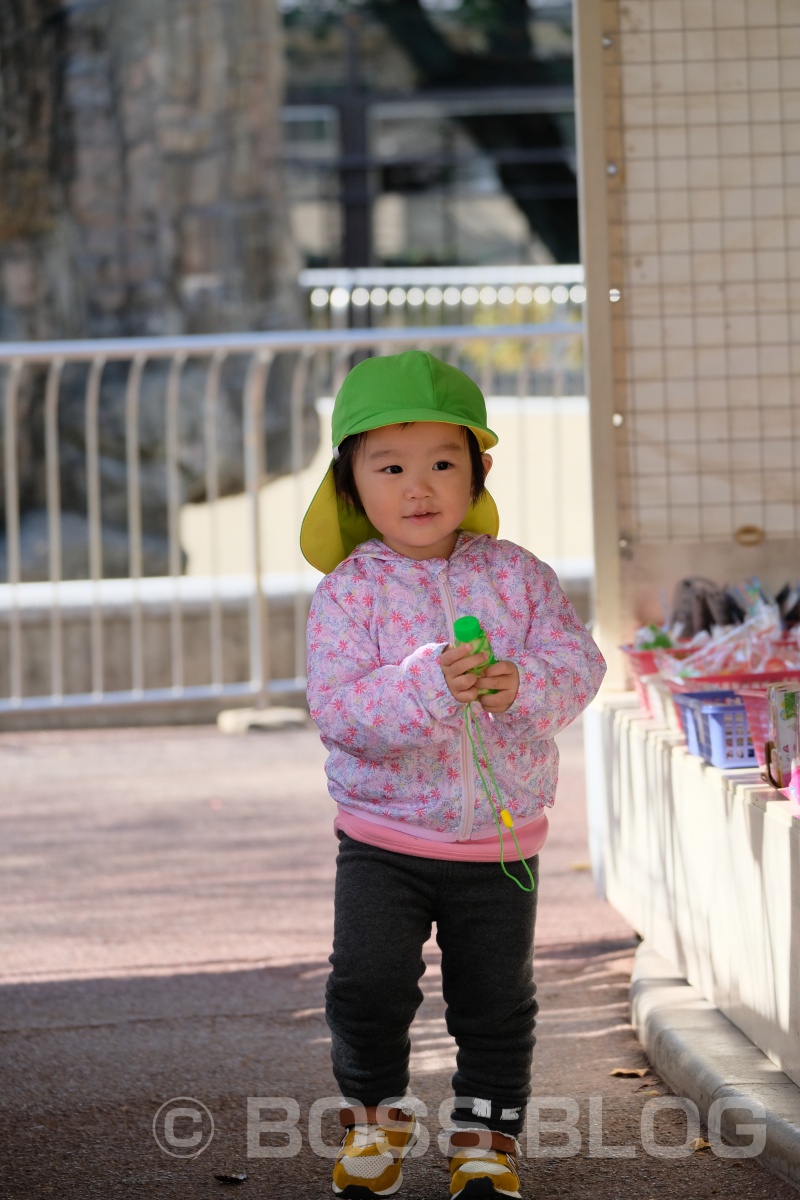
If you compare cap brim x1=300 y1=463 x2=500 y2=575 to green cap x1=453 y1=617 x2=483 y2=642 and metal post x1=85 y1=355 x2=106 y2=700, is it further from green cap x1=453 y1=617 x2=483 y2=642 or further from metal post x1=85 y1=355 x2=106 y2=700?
metal post x1=85 y1=355 x2=106 y2=700

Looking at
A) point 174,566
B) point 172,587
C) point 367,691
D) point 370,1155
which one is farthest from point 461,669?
point 172,587

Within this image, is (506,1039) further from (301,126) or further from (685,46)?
(301,126)

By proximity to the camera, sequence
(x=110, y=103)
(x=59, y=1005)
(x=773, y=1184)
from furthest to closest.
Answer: (x=110, y=103) < (x=59, y=1005) < (x=773, y=1184)

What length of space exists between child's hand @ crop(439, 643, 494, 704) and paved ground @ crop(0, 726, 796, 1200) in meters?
0.77

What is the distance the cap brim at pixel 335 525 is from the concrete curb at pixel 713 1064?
3.07 ft

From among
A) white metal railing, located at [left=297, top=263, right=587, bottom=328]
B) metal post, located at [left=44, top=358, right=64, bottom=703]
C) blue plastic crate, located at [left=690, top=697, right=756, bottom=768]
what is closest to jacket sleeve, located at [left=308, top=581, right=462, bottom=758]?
blue plastic crate, located at [left=690, top=697, right=756, bottom=768]

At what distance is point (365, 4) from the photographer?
723 inches

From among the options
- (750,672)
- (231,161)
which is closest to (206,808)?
(750,672)

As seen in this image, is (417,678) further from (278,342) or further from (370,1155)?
(278,342)

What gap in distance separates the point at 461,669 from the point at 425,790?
25 centimetres

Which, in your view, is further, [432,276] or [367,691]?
[432,276]

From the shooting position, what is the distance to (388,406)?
248 cm

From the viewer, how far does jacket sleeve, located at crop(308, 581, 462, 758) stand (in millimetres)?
2311

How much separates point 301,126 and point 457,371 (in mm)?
16648
